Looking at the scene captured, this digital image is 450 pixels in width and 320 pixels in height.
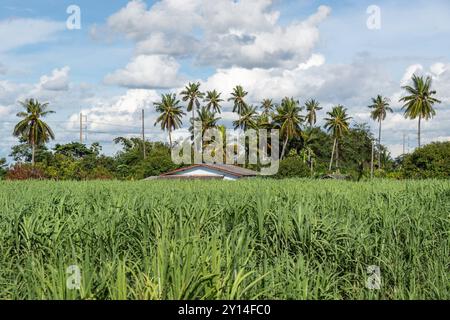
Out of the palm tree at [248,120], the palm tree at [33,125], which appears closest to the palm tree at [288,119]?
the palm tree at [248,120]

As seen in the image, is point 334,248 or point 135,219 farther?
point 135,219

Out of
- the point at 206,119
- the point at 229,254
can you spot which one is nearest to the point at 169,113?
the point at 206,119

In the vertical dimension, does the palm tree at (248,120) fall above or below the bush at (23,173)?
above

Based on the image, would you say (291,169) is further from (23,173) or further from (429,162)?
(23,173)

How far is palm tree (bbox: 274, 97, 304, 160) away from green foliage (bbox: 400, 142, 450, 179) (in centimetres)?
1861

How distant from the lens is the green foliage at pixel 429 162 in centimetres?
4431

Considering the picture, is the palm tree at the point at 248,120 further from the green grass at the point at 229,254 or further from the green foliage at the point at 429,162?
the green grass at the point at 229,254

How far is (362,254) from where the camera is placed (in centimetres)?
615

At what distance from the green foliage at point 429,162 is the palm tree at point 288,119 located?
1861 centimetres

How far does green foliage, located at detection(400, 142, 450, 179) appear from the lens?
44.3 m
